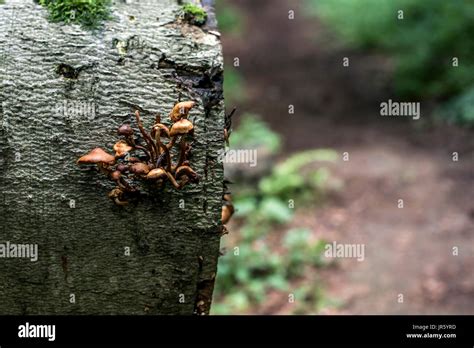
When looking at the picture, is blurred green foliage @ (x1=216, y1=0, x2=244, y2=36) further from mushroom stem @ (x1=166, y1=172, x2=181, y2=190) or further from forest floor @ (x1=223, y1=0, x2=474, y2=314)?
mushroom stem @ (x1=166, y1=172, x2=181, y2=190)

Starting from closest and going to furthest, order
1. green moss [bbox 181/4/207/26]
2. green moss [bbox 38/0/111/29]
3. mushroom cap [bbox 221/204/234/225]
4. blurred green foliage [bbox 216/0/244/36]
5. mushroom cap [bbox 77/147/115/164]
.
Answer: mushroom cap [bbox 77/147/115/164] → green moss [bbox 38/0/111/29] → green moss [bbox 181/4/207/26] → mushroom cap [bbox 221/204/234/225] → blurred green foliage [bbox 216/0/244/36]

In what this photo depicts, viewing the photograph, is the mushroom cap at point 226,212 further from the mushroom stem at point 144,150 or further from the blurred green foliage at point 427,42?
the blurred green foliage at point 427,42

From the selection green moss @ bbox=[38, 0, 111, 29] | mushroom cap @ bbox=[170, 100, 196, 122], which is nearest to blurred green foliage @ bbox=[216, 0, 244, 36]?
green moss @ bbox=[38, 0, 111, 29]

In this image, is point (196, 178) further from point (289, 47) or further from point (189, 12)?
point (289, 47)

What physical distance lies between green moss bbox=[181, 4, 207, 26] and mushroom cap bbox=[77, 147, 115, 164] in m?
0.72

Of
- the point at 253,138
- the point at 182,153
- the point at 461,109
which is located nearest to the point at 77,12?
the point at 182,153

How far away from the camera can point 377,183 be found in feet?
28.1

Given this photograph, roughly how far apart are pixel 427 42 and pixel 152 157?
9.51 meters

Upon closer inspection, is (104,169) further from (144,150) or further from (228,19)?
(228,19)

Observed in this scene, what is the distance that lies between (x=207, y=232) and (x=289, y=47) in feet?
46.4

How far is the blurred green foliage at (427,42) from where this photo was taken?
1020 cm

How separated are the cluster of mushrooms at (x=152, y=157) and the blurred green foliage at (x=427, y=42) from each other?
8.13 meters

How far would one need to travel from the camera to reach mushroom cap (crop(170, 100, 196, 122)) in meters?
2.40
